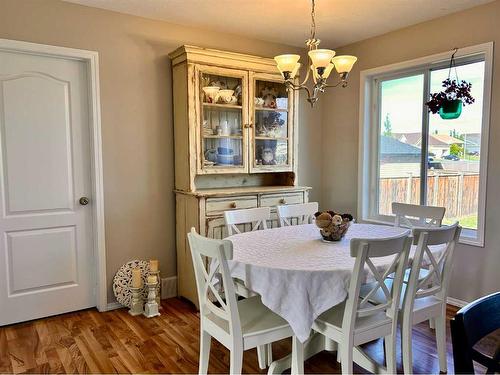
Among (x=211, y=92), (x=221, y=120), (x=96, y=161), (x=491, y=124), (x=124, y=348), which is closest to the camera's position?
(x=124, y=348)

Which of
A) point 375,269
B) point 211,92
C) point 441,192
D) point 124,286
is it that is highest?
point 211,92

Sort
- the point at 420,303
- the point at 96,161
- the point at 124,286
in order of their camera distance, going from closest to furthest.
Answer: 1. the point at 420,303
2. the point at 96,161
3. the point at 124,286

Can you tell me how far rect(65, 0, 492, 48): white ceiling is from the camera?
9.77ft

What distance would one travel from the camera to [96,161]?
123 inches

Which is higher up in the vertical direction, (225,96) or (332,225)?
(225,96)

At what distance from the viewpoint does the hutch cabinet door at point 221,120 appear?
130 inches

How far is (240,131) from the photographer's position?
357 cm

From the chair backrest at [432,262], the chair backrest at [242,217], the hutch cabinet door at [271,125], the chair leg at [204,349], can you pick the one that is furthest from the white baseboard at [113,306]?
the chair backrest at [432,262]

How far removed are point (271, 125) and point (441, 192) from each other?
1695mm

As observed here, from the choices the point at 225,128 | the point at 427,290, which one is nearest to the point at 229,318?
the point at 427,290

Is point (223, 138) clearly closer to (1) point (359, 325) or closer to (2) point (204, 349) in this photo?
(2) point (204, 349)

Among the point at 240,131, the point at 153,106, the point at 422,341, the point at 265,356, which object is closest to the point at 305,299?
the point at 265,356

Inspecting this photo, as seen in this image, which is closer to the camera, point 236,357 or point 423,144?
point 236,357

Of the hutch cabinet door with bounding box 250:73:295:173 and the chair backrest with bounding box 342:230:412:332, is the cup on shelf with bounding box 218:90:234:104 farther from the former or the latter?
the chair backrest with bounding box 342:230:412:332
